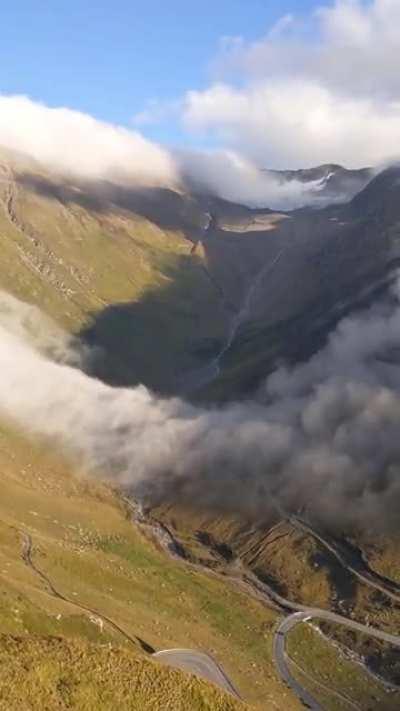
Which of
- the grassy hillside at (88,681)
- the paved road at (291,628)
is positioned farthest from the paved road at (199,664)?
the grassy hillside at (88,681)

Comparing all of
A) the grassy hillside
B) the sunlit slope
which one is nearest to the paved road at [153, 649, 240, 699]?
the sunlit slope

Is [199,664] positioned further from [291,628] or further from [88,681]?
[88,681]

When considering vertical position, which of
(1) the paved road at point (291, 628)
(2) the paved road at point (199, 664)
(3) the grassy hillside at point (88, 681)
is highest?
(3) the grassy hillside at point (88, 681)

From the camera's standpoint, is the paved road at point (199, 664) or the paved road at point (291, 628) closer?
the paved road at point (199, 664)

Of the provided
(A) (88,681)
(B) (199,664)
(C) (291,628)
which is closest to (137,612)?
(B) (199,664)

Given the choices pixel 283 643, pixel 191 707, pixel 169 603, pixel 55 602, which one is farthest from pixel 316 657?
pixel 191 707

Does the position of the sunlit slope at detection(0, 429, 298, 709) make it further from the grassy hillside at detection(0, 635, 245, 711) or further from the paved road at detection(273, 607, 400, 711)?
the grassy hillside at detection(0, 635, 245, 711)

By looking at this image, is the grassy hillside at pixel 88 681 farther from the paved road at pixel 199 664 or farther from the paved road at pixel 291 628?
the paved road at pixel 291 628

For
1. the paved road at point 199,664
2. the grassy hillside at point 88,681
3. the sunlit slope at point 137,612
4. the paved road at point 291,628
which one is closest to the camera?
the grassy hillside at point 88,681
